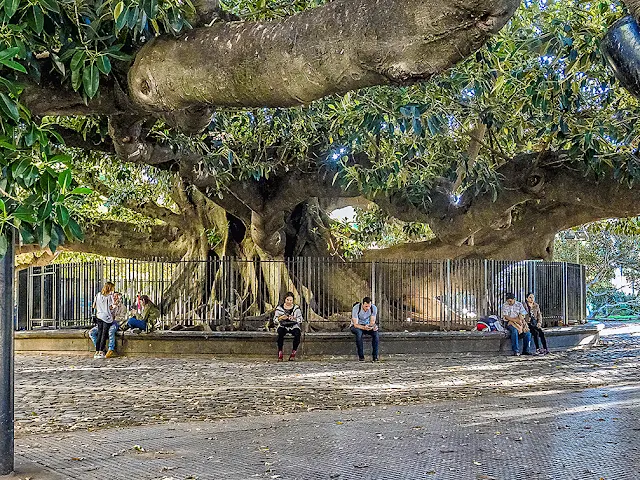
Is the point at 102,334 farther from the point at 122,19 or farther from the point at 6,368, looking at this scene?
the point at 122,19

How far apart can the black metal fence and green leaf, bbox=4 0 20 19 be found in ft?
43.5

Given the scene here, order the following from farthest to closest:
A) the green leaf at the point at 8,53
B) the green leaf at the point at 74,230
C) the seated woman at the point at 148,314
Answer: the seated woman at the point at 148,314 < the green leaf at the point at 74,230 < the green leaf at the point at 8,53

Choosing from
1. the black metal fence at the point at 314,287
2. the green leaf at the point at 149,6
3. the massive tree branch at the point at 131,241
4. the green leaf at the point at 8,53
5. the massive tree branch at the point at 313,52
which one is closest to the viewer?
the massive tree branch at the point at 313,52

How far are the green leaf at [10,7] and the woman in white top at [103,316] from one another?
12.6 metres

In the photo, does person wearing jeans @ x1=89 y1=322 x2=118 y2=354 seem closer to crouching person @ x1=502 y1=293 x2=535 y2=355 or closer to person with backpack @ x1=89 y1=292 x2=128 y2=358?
person with backpack @ x1=89 y1=292 x2=128 y2=358

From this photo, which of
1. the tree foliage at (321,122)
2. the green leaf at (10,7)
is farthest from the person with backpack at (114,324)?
the green leaf at (10,7)

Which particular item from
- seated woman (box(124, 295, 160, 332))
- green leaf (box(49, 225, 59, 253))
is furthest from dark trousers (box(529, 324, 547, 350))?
green leaf (box(49, 225, 59, 253))

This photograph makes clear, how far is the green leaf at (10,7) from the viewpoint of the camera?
461 centimetres

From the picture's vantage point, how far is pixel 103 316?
1666 cm

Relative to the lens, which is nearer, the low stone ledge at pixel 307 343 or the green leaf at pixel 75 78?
the green leaf at pixel 75 78

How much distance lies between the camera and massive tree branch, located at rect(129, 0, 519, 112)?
3.92 meters

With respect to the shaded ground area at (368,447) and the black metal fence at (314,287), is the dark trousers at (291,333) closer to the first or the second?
the black metal fence at (314,287)

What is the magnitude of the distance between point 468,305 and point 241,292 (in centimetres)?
529

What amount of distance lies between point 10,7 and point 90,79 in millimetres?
765
